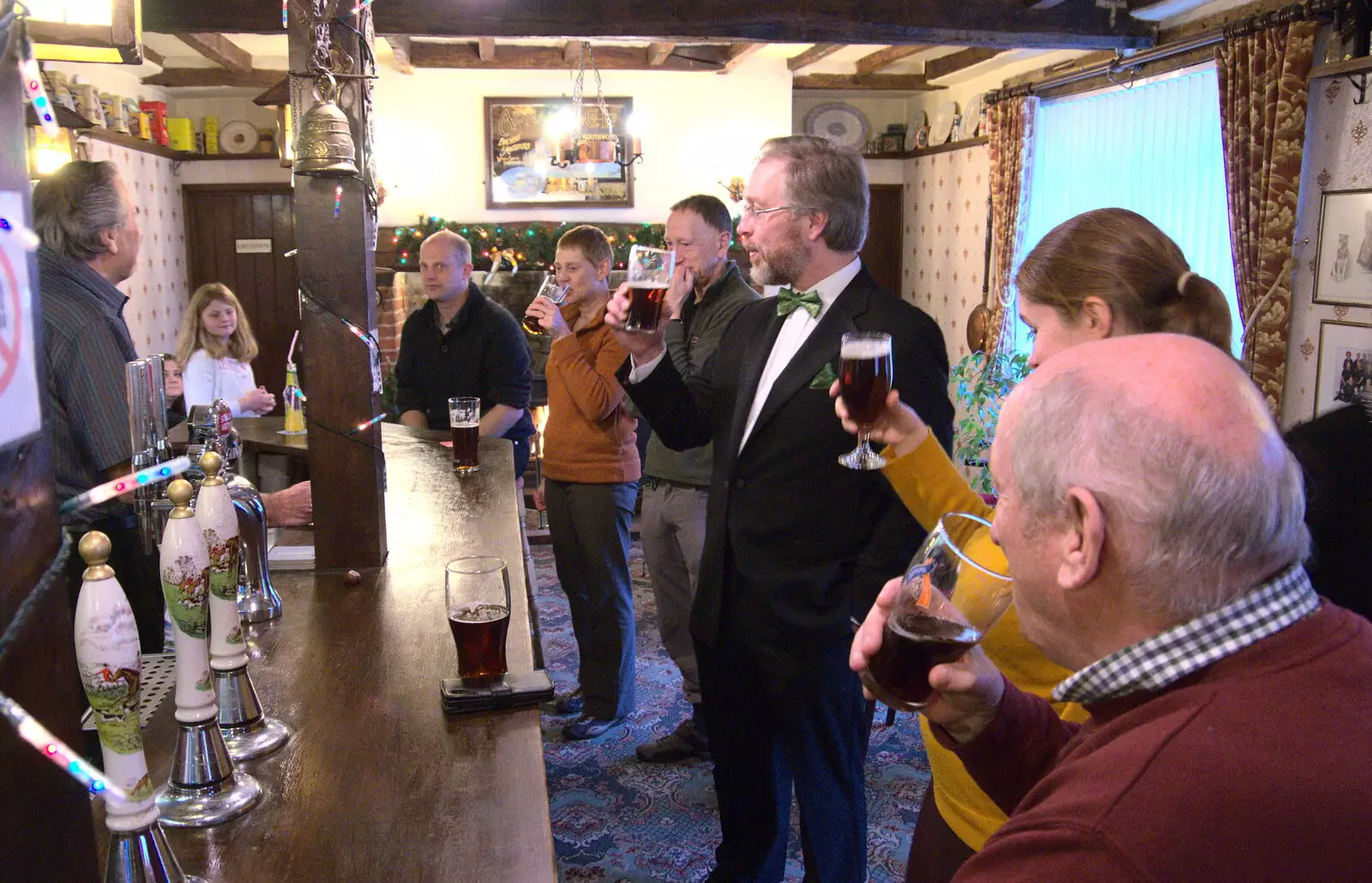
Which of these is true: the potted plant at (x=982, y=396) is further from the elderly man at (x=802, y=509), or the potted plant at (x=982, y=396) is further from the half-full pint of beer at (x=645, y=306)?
the half-full pint of beer at (x=645, y=306)

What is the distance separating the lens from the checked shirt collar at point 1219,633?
0.78m

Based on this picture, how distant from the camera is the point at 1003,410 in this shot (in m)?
0.95

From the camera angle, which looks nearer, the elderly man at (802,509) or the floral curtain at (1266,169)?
the elderly man at (802,509)

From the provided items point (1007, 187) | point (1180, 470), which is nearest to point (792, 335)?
point (1180, 470)

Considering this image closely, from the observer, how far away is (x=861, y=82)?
28.2ft

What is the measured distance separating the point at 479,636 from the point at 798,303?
1080 millimetres

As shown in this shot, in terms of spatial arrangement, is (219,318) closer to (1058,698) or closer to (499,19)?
(499,19)

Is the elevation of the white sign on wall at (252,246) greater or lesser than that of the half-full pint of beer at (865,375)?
greater

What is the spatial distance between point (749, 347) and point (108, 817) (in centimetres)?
172

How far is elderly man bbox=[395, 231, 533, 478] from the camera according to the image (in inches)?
160

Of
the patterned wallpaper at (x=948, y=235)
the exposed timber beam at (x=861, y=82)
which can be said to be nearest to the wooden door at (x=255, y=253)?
the exposed timber beam at (x=861, y=82)

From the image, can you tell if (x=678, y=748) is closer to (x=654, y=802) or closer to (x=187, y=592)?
(x=654, y=802)

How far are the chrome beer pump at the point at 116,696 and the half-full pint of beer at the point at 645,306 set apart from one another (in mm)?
1474

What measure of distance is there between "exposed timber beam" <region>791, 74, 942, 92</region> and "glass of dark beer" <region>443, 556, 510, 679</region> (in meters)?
A: 7.65
